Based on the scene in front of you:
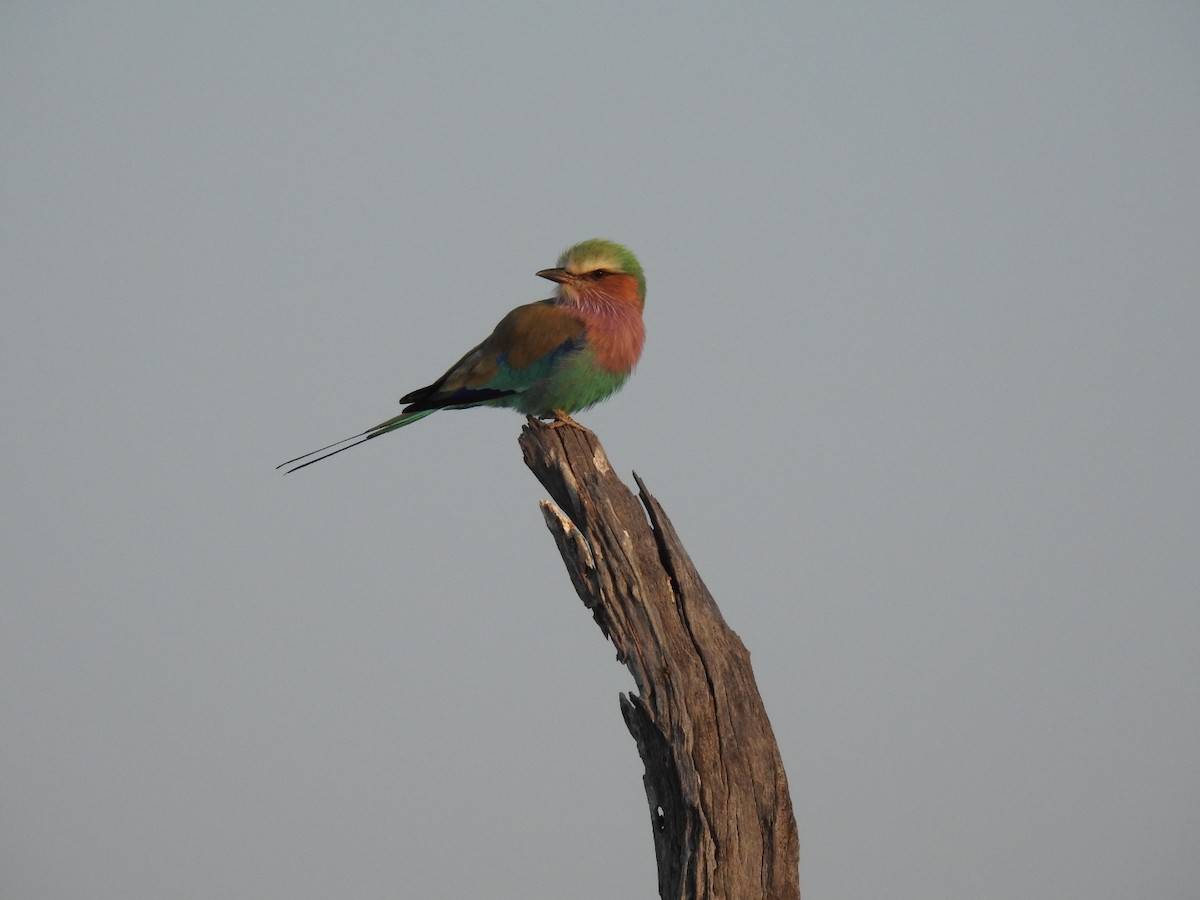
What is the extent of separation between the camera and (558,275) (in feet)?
22.8

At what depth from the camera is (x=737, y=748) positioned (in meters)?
5.27

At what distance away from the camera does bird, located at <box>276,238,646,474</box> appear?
22.2 ft

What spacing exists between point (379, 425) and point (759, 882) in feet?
10.0

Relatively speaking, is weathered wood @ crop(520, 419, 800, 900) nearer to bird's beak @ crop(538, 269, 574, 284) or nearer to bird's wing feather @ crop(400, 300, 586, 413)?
bird's wing feather @ crop(400, 300, 586, 413)

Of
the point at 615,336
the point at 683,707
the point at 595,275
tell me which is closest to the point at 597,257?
the point at 595,275

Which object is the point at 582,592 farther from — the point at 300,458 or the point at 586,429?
the point at 300,458

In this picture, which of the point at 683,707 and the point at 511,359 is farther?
the point at 511,359

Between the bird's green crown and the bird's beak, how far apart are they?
32 millimetres

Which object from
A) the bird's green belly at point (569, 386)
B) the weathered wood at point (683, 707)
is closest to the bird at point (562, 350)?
the bird's green belly at point (569, 386)

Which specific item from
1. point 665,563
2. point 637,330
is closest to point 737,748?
point 665,563

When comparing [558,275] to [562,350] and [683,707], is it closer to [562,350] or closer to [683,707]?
[562,350]

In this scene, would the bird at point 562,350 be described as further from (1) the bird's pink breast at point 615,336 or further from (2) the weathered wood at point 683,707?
(2) the weathered wood at point 683,707

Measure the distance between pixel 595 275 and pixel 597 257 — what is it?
0.31 ft

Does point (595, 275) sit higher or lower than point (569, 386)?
higher
